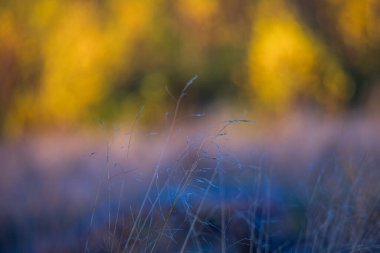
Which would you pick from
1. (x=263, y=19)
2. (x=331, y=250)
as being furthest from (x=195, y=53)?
(x=331, y=250)

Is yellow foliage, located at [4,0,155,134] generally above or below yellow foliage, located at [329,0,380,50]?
below

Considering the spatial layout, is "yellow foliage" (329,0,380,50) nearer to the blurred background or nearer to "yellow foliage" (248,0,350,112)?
the blurred background

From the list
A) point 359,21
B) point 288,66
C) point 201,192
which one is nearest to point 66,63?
point 288,66

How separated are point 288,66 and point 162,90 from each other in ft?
9.84

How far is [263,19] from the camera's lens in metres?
12.4

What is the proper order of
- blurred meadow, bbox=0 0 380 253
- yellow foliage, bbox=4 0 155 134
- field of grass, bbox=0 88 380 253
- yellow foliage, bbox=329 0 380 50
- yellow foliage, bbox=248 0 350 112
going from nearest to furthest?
1. field of grass, bbox=0 88 380 253
2. blurred meadow, bbox=0 0 380 253
3. yellow foliage, bbox=4 0 155 134
4. yellow foliage, bbox=248 0 350 112
5. yellow foliage, bbox=329 0 380 50

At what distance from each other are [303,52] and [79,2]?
184 inches

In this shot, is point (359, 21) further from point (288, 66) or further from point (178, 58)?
point (178, 58)

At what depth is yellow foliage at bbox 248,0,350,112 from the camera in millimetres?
11608

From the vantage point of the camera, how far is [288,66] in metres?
11.7

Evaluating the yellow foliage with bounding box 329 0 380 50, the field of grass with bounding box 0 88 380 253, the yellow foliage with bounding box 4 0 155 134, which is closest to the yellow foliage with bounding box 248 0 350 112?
the yellow foliage with bounding box 329 0 380 50

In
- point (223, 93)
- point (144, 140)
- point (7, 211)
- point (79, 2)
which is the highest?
point (79, 2)

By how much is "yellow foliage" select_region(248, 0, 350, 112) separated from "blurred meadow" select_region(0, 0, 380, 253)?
0.09ft

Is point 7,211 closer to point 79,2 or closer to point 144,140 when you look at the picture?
point 144,140
